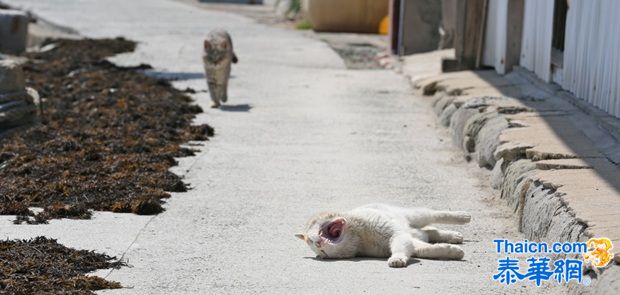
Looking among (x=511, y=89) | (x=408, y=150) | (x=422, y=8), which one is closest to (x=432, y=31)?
(x=422, y=8)

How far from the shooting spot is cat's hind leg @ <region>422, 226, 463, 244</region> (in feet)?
25.6

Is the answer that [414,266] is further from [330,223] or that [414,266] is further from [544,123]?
[544,123]

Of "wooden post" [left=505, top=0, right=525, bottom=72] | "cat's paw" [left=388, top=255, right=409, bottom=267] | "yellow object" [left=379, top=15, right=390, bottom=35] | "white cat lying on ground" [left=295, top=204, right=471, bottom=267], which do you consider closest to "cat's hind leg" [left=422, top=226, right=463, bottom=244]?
"white cat lying on ground" [left=295, top=204, right=471, bottom=267]

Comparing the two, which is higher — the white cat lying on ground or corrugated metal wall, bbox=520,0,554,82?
corrugated metal wall, bbox=520,0,554,82

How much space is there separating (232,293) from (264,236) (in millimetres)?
1504

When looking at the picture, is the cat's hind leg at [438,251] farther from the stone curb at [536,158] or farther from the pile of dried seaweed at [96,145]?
the pile of dried seaweed at [96,145]

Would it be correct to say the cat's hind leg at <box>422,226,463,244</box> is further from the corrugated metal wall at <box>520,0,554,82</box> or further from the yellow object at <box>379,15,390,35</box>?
the yellow object at <box>379,15,390,35</box>

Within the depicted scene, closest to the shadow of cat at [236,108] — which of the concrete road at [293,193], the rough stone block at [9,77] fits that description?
the concrete road at [293,193]

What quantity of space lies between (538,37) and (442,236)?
563 cm

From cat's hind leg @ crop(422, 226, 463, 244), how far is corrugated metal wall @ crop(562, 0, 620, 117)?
2.47m

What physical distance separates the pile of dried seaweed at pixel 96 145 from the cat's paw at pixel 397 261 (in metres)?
2.37

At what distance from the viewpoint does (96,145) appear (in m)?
11.4

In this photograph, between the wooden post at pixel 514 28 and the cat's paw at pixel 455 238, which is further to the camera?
the wooden post at pixel 514 28

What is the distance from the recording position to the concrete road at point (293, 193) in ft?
22.8
